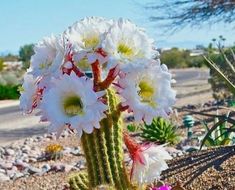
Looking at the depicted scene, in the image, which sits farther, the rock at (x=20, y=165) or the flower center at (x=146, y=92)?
the rock at (x=20, y=165)

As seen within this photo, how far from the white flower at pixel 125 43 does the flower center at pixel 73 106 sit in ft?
0.61

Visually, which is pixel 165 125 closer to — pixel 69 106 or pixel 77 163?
pixel 77 163

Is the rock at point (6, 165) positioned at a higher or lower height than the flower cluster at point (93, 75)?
lower

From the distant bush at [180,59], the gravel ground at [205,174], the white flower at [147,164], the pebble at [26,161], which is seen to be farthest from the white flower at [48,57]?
the distant bush at [180,59]

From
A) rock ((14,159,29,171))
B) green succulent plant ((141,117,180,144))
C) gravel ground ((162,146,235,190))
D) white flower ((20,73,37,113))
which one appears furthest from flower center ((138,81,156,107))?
green succulent plant ((141,117,180,144))

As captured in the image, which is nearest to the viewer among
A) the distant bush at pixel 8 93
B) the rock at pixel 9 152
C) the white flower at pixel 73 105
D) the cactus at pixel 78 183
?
the white flower at pixel 73 105

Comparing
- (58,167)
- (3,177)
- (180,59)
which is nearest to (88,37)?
(58,167)

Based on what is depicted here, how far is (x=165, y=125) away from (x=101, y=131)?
854 cm

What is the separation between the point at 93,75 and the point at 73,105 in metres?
0.17

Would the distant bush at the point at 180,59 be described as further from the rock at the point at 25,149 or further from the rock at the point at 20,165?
the rock at the point at 20,165

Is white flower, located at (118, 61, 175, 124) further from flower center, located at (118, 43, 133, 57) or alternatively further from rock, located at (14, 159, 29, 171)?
rock, located at (14, 159, 29, 171)

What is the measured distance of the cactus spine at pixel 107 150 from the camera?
113 inches

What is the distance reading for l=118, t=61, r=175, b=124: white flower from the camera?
2.83 meters

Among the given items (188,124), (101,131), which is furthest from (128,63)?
(188,124)
